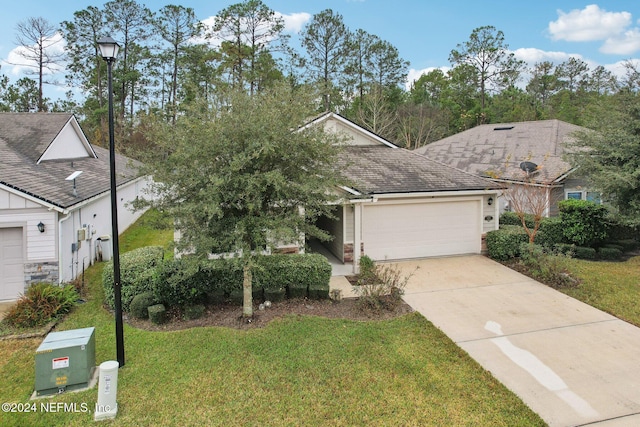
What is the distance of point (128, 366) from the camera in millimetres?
6074

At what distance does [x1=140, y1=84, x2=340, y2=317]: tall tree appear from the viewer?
22.8ft

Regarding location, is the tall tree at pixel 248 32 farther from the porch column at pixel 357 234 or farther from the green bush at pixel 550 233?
the green bush at pixel 550 233

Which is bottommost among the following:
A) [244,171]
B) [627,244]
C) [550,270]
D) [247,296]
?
[247,296]

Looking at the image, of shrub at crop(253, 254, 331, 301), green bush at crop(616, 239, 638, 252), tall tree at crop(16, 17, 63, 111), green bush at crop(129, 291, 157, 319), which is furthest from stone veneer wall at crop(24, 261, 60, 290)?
tall tree at crop(16, 17, 63, 111)

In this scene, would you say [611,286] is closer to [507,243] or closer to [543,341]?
[507,243]

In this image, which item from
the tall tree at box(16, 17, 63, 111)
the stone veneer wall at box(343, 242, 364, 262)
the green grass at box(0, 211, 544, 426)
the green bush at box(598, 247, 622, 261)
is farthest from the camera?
the tall tree at box(16, 17, 63, 111)

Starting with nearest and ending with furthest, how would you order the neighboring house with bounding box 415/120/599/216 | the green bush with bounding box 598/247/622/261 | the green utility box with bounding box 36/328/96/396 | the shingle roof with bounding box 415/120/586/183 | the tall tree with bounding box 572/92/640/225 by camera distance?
1. the green utility box with bounding box 36/328/96/396
2. the tall tree with bounding box 572/92/640/225
3. the green bush with bounding box 598/247/622/261
4. the neighboring house with bounding box 415/120/599/216
5. the shingle roof with bounding box 415/120/586/183

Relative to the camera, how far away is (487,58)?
123ft

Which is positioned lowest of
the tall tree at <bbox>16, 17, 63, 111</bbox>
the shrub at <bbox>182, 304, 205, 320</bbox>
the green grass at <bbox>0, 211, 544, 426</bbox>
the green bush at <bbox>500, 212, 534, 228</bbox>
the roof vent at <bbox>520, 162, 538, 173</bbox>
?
the green grass at <bbox>0, 211, 544, 426</bbox>

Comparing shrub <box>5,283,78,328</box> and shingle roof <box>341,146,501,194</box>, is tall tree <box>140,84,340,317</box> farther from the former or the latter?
shingle roof <box>341,146,501,194</box>

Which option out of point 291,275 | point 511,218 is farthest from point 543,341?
point 511,218

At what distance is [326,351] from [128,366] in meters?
3.12

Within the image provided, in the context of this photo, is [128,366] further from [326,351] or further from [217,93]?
[217,93]

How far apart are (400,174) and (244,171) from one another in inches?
298
